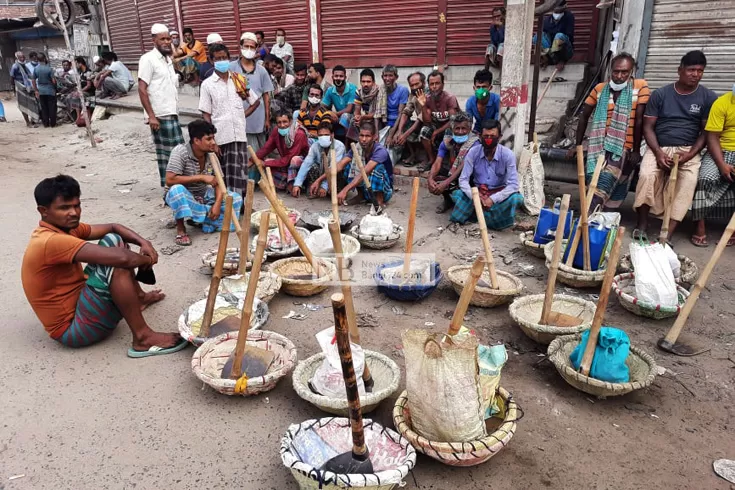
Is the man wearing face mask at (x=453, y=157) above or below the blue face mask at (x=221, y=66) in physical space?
below

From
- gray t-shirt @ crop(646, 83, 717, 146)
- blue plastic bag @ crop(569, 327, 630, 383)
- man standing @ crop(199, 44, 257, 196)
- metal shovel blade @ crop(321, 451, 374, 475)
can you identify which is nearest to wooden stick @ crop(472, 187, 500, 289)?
blue plastic bag @ crop(569, 327, 630, 383)

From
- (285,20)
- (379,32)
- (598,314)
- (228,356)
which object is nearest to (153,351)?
(228,356)

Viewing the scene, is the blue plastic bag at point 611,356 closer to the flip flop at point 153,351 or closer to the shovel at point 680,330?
the shovel at point 680,330

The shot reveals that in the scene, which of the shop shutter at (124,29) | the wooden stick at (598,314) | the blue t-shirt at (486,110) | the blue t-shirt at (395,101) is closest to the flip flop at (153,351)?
the wooden stick at (598,314)

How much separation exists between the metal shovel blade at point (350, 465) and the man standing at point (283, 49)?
32.8 feet

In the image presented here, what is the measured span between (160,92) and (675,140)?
5.90m

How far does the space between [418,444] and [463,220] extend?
3746 mm

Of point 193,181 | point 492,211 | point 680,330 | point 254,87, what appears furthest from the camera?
point 254,87

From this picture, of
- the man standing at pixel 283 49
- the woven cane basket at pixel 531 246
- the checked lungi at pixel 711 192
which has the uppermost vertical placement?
the man standing at pixel 283 49

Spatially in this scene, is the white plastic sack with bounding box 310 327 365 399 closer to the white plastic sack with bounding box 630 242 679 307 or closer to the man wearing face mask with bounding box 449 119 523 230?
the white plastic sack with bounding box 630 242 679 307

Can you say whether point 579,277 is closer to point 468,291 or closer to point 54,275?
point 468,291

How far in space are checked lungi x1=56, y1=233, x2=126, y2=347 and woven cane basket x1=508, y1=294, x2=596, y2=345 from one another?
8.90 ft

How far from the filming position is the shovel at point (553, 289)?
3309mm

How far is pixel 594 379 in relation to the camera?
2.76m
